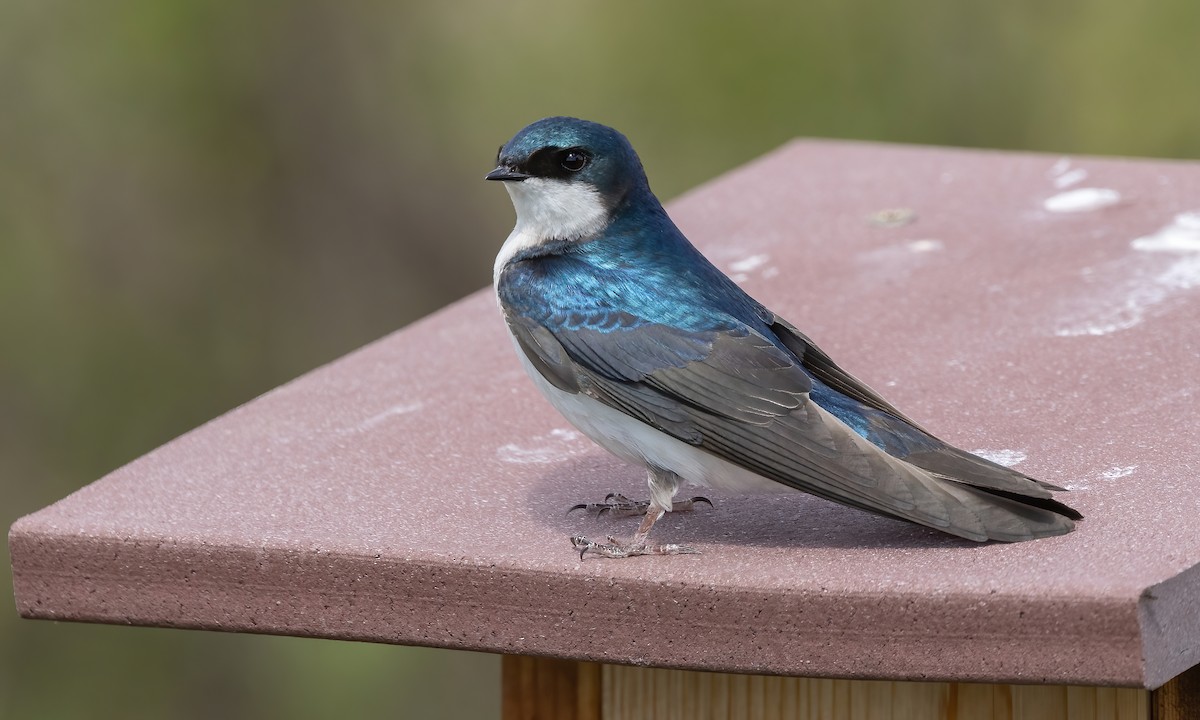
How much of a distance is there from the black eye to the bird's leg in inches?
24.6

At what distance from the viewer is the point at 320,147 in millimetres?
9070

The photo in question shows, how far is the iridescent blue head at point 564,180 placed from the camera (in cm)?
322

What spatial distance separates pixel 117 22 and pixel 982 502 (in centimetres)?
676

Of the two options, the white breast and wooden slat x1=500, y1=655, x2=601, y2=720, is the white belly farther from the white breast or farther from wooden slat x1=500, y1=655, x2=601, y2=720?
wooden slat x1=500, y1=655, x2=601, y2=720

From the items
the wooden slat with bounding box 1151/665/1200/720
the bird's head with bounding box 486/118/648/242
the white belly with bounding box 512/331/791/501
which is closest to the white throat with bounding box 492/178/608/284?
the bird's head with bounding box 486/118/648/242

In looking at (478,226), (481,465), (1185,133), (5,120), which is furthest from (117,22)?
(481,465)

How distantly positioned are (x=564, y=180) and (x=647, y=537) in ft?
2.39

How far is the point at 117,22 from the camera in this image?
8.47 metres

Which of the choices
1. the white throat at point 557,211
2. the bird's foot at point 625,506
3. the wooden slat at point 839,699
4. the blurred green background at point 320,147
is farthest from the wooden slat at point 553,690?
the blurred green background at point 320,147

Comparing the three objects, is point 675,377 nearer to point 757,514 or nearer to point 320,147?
point 757,514

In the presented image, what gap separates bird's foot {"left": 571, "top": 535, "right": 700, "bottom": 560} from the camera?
2.75 metres

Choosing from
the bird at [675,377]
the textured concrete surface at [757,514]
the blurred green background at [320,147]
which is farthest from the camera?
the blurred green background at [320,147]

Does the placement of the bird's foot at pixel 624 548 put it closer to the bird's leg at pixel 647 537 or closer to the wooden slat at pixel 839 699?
the bird's leg at pixel 647 537

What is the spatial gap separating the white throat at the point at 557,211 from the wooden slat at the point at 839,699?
797 millimetres
